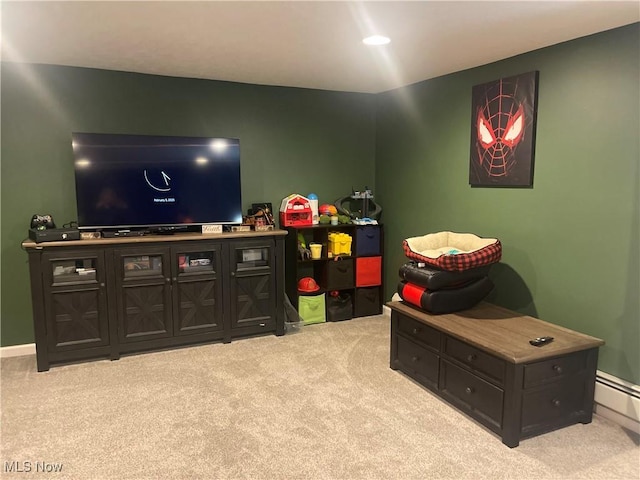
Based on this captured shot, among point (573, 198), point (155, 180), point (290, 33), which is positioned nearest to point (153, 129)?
point (155, 180)

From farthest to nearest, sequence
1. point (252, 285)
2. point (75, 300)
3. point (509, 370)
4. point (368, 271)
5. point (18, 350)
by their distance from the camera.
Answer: point (368, 271), point (252, 285), point (18, 350), point (75, 300), point (509, 370)

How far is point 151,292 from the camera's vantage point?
3799mm

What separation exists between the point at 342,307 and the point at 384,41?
8.68ft

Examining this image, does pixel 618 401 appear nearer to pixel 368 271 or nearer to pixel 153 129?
pixel 368 271

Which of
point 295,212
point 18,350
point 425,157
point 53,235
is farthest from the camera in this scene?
point 295,212

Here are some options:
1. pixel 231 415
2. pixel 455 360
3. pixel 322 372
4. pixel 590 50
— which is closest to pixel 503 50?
pixel 590 50

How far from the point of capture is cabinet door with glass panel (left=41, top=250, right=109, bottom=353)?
3.53 meters

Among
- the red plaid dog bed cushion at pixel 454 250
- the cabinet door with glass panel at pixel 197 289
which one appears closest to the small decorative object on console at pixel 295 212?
the cabinet door with glass panel at pixel 197 289

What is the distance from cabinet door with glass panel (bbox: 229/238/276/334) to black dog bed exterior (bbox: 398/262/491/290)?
A: 1.35 metres

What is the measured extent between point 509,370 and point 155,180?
3.06m

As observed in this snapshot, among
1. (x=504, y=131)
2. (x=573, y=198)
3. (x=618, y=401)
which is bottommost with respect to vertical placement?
(x=618, y=401)

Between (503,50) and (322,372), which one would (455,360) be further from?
(503,50)

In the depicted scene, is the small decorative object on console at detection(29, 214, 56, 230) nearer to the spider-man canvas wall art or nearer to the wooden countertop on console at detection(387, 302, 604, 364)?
the wooden countertop on console at detection(387, 302, 604, 364)

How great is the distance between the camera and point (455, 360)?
294 centimetres
